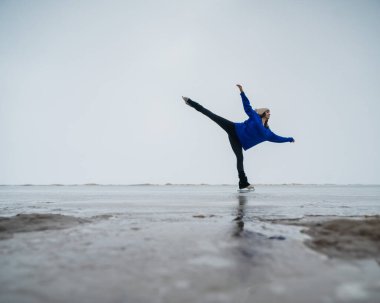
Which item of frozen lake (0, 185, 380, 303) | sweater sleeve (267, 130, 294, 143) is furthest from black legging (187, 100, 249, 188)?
frozen lake (0, 185, 380, 303)

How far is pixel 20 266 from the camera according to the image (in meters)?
1.78

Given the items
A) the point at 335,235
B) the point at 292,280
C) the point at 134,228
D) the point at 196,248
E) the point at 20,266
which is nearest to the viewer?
the point at 292,280

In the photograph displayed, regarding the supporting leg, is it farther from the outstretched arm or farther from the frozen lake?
the frozen lake

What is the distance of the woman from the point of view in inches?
320

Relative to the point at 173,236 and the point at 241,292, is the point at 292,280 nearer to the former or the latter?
the point at 241,292

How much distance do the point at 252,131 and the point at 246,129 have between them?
0.20 metres

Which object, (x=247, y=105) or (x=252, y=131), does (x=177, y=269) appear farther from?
(x=252, y=131)

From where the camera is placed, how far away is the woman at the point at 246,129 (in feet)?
26.7

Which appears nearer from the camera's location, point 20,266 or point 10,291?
point 10,291

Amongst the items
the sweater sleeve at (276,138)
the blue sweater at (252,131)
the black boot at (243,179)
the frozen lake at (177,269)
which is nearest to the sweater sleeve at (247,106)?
the blue sweater at (252,131)

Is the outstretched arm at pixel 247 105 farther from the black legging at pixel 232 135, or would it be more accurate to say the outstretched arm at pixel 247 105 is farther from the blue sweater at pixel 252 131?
the black legging at pixel 232 135

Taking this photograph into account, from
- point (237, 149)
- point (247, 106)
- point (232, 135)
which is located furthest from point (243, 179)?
point (247, 106)

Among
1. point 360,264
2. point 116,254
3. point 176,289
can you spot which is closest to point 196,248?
point 116,254

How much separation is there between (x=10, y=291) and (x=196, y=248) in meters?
1.30
